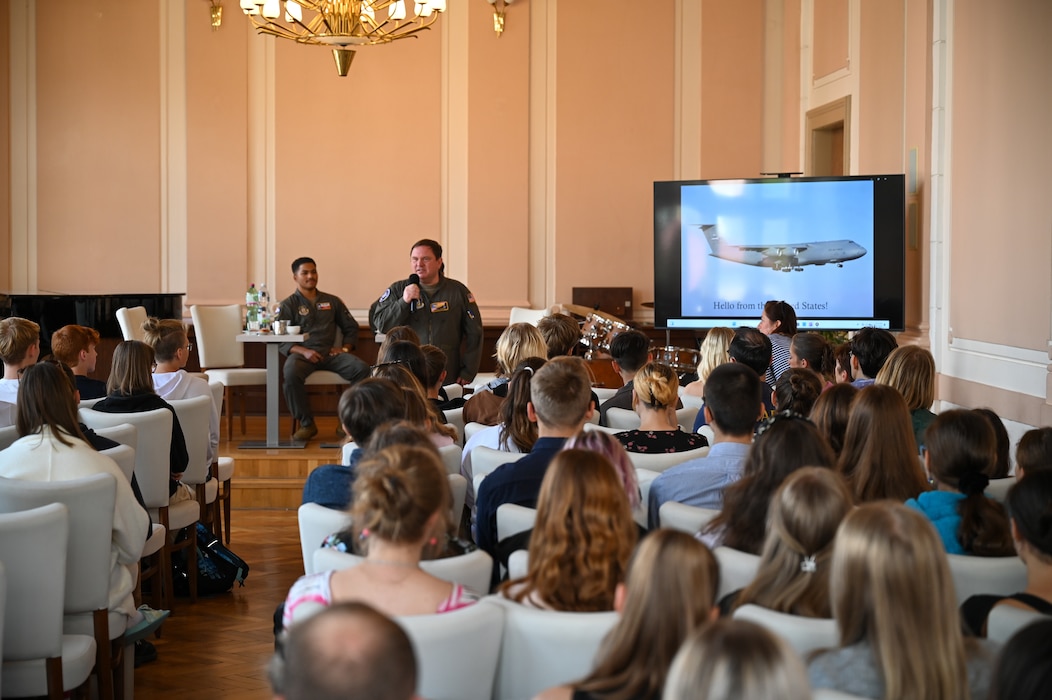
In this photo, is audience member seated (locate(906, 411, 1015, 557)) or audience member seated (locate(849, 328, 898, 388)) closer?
Result: audience member seated (locate(906, 411, 1015, 557))

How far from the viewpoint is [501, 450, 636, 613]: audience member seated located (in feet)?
7.46

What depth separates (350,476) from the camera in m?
3.30

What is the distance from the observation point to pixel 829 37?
28.1ft

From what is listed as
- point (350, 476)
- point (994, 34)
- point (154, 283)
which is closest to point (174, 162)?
point (154, 283)

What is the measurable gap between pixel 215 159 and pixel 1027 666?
9127 mm

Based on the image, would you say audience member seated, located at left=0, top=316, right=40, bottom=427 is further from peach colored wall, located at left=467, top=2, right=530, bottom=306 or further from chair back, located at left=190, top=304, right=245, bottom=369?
peach colored wall, located at left=467, top=2, right=530, bottom=306

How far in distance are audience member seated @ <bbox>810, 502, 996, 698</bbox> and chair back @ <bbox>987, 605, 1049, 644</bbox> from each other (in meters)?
0.17

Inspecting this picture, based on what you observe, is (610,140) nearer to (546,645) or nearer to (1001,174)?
(1001,174)

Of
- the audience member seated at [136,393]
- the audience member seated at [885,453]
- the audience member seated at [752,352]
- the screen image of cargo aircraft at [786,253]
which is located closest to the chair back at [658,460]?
the audience member seated at [885,453]

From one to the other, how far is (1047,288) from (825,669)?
399 centimetres

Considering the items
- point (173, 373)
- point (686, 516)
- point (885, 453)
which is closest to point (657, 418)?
point (885, 453)

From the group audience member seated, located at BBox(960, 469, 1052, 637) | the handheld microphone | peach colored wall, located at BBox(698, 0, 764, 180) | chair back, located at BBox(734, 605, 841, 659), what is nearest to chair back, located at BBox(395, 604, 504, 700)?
chair back, located at BBox(734, 605, 841, 659)

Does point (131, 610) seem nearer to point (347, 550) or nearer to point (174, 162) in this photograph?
point (347, 550)

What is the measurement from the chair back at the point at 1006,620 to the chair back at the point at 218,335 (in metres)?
7.16
